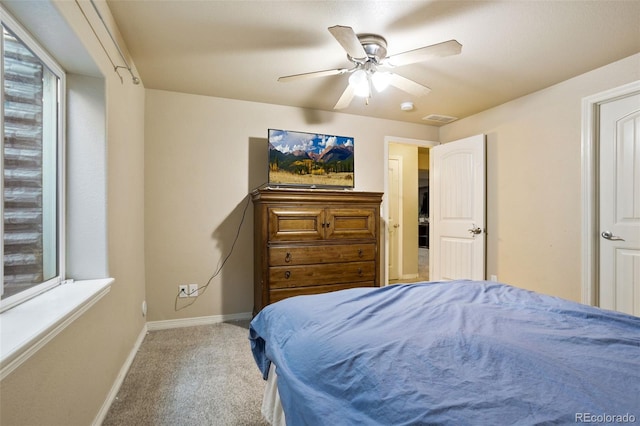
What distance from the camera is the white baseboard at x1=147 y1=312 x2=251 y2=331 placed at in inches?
114

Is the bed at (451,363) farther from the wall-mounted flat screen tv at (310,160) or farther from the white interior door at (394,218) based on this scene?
the white interior door at (394,218)

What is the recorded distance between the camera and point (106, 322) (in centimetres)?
167

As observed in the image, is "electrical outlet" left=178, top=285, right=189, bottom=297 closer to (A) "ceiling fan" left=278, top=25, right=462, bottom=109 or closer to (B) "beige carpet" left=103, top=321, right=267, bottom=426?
(B) "beige carpet" left=103, top=321, right=267, bottom=426

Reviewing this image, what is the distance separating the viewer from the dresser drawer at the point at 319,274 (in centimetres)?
273

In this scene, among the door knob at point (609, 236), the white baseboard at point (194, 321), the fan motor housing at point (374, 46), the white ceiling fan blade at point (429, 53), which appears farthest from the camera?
the white baseboard at point (194, 321)

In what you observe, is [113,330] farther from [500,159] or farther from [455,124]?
[455,124]

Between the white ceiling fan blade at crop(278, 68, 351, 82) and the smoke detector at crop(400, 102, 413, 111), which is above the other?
the smoke detector at crop(400, 102, 413, 111)

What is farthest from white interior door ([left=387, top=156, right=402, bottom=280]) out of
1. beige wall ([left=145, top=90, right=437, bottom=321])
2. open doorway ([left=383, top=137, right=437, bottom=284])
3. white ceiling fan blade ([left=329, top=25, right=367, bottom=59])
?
white ceiling fan blade ([left=329, top=25, right=367, bottom=59])

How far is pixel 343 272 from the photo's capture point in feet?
9.75

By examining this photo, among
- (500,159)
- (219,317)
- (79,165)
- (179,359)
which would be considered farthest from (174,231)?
(500,159)

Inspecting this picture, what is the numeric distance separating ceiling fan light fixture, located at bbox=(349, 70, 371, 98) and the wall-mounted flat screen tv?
1.10 m

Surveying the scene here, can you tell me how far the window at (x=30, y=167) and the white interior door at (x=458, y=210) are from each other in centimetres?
365

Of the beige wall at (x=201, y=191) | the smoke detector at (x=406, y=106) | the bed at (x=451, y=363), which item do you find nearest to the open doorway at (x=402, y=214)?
the smoke detector at (x=406, y=106)

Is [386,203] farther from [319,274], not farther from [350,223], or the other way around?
[319,274]
